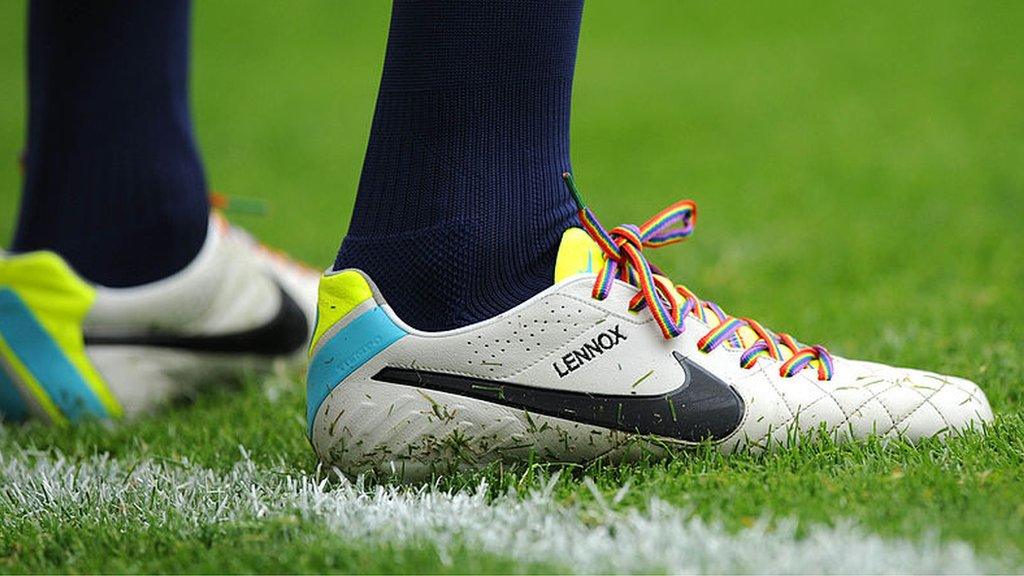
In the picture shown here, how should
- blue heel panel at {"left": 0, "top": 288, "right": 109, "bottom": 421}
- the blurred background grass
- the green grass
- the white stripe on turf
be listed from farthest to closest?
the blurred background grass → blue heel panel at {"left": 0, "top": 288, "right": 109, "bottom": 421} → the green grass → the white stripe on turf

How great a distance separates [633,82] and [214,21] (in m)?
5.81

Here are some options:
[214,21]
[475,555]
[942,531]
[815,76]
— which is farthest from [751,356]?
[214,21]

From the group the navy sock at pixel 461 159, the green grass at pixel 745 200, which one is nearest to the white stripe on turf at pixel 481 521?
the green grass at pixel 745 200

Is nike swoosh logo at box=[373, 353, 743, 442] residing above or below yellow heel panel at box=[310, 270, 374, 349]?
below

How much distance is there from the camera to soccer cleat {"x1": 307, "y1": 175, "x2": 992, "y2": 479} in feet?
5.44

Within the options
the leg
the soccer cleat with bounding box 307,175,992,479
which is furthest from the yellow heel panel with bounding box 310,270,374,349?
the leg

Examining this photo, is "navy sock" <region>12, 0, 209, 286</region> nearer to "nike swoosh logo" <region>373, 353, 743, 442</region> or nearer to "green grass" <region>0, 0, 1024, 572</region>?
"green grass" <region>0, 0, 1024, 572</region>

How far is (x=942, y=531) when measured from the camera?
50.9 inches

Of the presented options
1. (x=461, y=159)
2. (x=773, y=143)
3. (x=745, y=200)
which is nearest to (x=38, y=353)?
→ (x=461, y=159)

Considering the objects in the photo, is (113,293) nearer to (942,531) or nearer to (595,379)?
(595,379)

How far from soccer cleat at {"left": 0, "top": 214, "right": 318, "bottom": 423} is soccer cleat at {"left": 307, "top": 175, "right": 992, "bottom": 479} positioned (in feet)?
3.10

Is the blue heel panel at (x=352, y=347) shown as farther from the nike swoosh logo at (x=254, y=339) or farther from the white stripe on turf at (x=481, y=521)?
the nike swoosh logo at (x=254, y=339)

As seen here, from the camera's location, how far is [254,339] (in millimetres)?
2734

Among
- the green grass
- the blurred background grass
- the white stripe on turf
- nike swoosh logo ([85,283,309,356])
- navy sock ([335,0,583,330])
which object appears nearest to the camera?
the white stripe on turf
